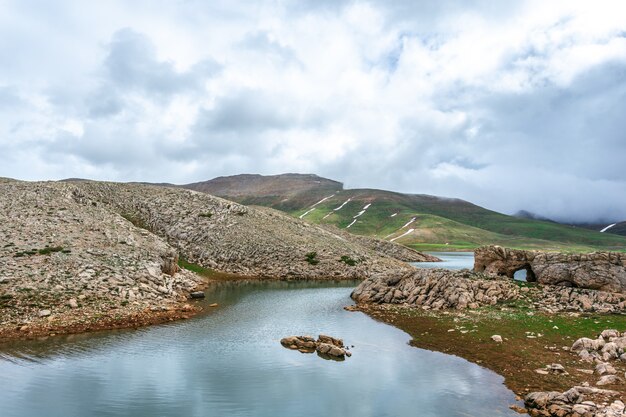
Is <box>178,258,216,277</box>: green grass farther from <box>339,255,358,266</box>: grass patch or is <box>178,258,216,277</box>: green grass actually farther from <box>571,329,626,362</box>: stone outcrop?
<box>571,329,626,362</box>: stone outcrop

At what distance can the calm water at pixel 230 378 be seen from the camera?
22344mm

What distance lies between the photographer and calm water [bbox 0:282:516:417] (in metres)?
22.3

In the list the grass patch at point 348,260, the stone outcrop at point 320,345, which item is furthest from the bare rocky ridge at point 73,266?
the grass patch at point 348,260

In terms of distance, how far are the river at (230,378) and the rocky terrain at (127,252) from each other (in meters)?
6.84

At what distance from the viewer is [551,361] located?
94.8ft

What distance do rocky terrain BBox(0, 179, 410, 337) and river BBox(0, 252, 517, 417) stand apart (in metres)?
6.84

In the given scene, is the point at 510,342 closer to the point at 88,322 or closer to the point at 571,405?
the point at 571,405

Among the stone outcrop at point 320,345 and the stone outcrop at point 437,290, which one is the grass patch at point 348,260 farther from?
the stone outcrop at point 320,345

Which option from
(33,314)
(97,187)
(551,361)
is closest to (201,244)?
(97,187)

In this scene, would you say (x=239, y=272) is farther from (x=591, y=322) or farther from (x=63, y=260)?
(x=591, y=322)

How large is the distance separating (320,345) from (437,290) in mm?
25057

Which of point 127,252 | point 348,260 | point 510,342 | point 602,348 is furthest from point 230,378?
point 348,260

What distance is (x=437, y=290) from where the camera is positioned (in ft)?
176

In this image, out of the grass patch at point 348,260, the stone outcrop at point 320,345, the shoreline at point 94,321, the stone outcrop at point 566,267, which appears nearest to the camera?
the stone outcrop at point 320,345
